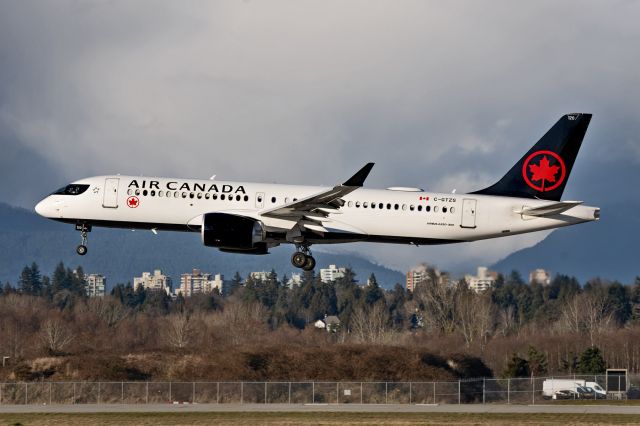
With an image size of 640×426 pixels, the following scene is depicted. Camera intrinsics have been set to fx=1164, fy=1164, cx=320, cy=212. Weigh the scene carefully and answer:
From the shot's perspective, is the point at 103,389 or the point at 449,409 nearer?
the point at 449,409

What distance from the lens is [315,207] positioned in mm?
60500

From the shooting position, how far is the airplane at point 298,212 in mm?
60812

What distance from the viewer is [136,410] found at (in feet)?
179

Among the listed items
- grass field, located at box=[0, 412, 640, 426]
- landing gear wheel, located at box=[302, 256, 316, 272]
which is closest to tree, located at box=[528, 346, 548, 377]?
landing gear wheel, located at box=[302, 256, 316, 272]

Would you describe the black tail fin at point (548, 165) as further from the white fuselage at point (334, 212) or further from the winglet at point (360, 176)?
the winglet at point (360, 176)

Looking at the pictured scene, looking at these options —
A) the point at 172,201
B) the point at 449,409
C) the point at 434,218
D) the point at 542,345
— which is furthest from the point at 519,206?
the point at 542,345

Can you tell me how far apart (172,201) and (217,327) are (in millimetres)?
45872

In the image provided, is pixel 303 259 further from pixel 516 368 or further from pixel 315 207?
Result: pixel 516 368

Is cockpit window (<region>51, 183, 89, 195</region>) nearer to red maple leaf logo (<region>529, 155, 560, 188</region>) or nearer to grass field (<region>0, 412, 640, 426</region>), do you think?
grass field (<region>0, 412, 640, 426</region>)

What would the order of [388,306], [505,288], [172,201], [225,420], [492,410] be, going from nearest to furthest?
[225,420], [492,410], [172,201], [505,288], [388,306]

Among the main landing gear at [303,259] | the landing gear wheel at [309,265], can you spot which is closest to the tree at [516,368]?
the landing gear wheel at [309,265]

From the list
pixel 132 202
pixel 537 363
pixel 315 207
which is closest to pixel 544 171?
pixel 315 207

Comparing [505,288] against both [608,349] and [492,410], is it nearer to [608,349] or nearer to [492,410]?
[608,349]

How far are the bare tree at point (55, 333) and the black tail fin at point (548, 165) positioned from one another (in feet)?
159
